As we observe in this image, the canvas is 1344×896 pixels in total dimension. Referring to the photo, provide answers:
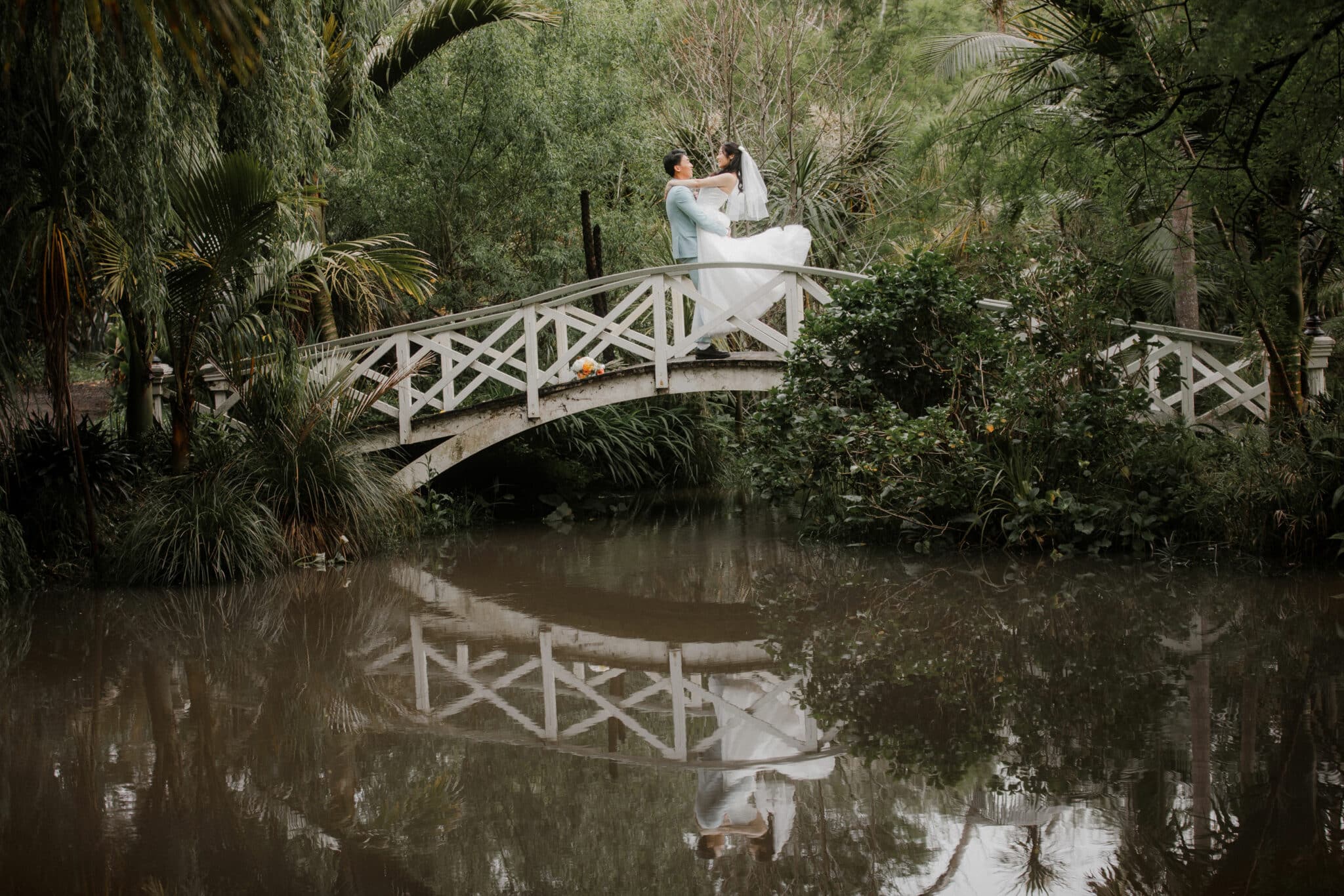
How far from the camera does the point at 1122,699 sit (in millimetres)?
5152

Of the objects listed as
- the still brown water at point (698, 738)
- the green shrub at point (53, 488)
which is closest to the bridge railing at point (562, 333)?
the green shrub at point (53, 488)

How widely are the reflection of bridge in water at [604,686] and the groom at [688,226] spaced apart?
4376 mm

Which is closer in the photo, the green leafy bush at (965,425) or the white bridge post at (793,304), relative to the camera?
the green leafy bush at (965,425)

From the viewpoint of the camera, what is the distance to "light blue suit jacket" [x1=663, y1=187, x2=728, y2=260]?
12.0 meters

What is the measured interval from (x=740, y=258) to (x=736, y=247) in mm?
126

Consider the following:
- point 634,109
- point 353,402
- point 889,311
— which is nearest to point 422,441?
point 353,402

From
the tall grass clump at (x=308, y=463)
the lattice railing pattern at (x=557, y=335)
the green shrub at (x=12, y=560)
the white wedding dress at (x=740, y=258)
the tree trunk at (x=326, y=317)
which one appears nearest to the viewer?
the green shrub at (x=12, y=560)

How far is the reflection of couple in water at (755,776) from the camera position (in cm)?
393

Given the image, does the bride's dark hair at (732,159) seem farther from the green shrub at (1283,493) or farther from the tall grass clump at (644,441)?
the green shrub at (1283,493)

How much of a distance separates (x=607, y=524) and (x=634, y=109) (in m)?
6.27

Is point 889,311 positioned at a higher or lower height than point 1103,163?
lower

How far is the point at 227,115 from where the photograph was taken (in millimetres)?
9656

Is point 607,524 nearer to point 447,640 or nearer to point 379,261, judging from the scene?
point 379,261

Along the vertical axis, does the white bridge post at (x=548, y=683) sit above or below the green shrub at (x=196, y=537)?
below
